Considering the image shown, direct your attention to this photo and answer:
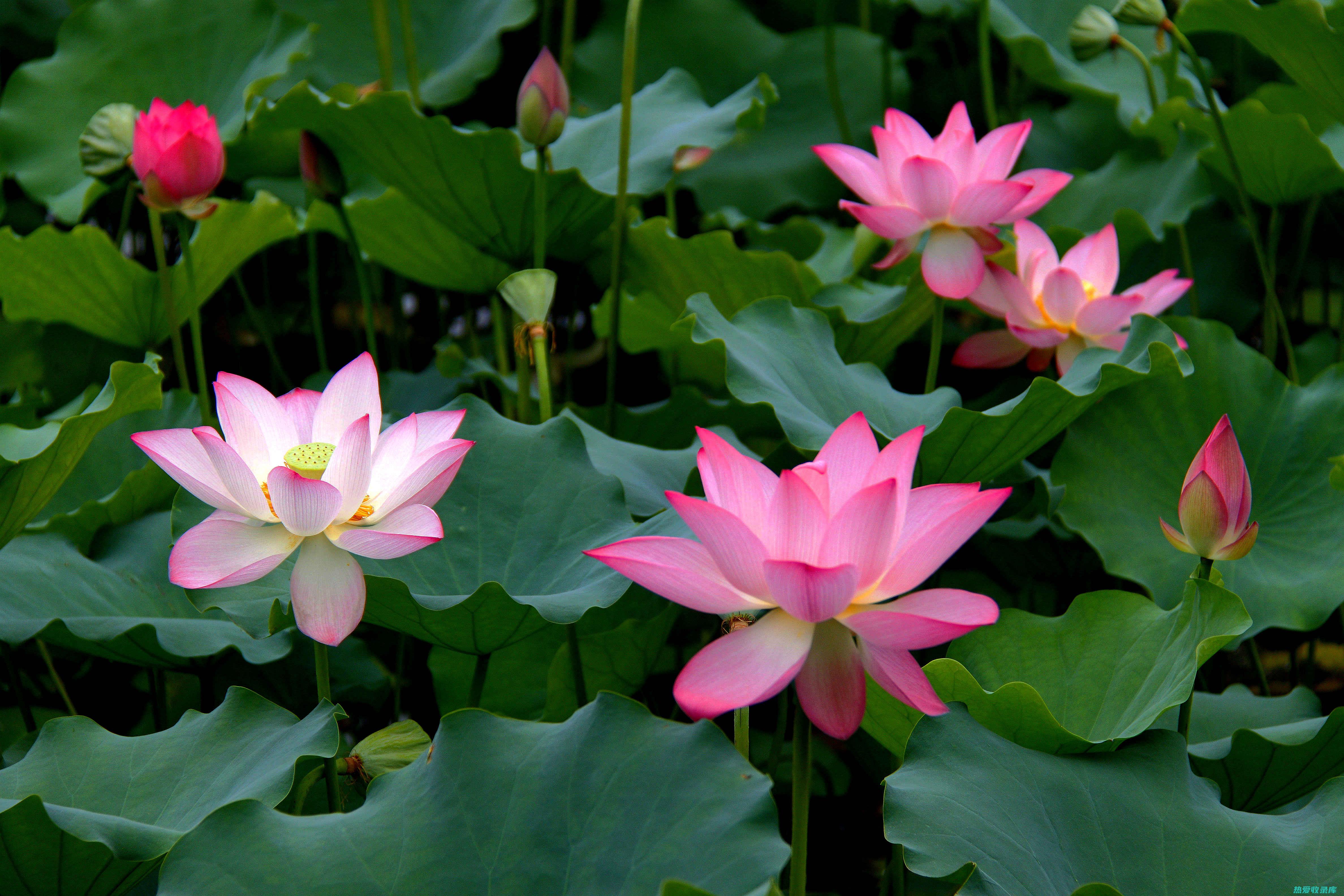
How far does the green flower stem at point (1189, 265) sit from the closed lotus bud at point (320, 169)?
3.63 ft

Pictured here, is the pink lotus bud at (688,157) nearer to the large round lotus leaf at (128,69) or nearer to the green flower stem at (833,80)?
the green flower stem at (833,80)

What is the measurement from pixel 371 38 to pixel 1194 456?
1.65 meters

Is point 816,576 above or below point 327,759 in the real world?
above

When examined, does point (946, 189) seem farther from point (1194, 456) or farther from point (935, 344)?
point (1194, 456)

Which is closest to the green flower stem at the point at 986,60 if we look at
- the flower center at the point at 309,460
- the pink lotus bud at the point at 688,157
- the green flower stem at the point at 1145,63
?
the green flower stem at the point at 1145,63

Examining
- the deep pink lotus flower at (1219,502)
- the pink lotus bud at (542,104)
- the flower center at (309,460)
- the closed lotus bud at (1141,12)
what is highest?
the closed lotus bud at (1141,12)

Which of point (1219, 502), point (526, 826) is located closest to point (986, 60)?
point (1219, 502)

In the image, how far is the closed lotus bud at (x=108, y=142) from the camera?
1161mm

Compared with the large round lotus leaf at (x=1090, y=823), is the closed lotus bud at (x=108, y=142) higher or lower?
higher

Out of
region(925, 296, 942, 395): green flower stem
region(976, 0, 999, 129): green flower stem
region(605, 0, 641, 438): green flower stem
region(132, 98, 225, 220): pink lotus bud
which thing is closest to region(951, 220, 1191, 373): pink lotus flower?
region(925, 296, 942, 395): green flower stem

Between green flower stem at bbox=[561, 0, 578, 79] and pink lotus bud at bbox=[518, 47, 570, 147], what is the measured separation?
747 mm

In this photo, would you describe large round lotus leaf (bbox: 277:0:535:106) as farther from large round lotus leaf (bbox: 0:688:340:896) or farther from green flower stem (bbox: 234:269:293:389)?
large round lotus leaf (bbox: 0:688:340:896)

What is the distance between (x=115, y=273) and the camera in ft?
4.42

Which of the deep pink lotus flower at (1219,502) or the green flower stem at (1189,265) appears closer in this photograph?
the deep pink lotus flower at (1219,502)
